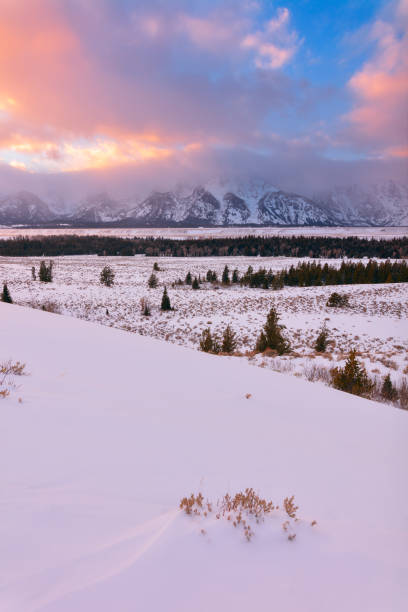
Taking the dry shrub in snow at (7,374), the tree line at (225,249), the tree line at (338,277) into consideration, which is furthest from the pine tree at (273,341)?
the tree line at (225,249)

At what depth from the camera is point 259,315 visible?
991 inches

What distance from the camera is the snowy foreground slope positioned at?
4.92 feet

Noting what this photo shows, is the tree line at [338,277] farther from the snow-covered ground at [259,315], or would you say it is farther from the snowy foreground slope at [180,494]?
the snowy foreground slope at [180,494]

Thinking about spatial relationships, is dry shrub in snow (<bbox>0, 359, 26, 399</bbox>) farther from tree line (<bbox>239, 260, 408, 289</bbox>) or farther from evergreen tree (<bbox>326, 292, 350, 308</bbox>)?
tree line (<bbox>239, 260, 408, 289</bbox>)

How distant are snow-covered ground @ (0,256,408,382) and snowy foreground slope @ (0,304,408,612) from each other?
22.1 ft

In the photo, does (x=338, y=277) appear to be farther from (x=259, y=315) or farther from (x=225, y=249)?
(x=225, y=249)

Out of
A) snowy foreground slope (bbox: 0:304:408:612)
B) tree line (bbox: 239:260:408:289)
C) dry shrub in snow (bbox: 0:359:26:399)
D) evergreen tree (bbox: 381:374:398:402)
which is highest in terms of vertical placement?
tree line (bbox: 239:260:408:289)

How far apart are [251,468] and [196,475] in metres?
0.59

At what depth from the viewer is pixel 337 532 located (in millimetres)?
2031

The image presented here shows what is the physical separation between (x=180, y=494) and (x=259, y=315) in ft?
77.2

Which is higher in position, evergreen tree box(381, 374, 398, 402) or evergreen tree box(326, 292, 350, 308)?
evergreen tree box(326, 292, 350, 308)

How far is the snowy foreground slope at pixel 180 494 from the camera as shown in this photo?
1501 millimetres

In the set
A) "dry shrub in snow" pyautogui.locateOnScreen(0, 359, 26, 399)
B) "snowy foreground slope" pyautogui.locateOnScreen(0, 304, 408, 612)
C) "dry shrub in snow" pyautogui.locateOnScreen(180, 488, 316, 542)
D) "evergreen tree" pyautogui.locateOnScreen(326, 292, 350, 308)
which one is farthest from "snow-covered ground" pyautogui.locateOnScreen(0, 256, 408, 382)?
"dry shrub in snow" pyautogui.locateOnScreen(0, 359, 26, 399)

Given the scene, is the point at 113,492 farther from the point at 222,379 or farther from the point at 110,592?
the point at 222,379
